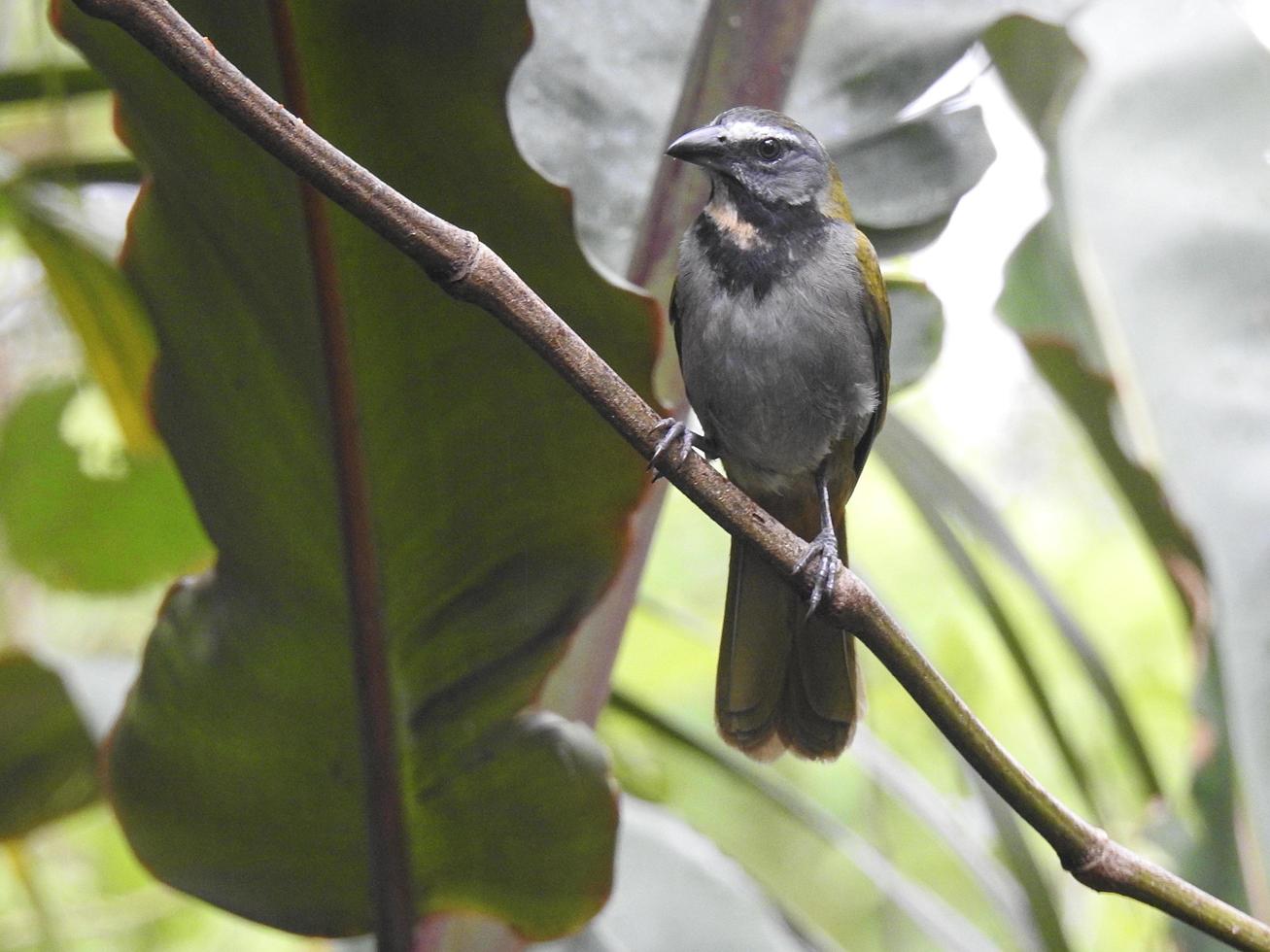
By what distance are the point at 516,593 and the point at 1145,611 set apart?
3510 millimetres

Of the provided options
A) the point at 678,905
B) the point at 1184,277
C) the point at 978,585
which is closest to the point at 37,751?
the point at 678,905

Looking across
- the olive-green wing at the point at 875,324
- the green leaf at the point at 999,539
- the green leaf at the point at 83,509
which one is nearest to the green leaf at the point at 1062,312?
the green leaf at the point at 999,539

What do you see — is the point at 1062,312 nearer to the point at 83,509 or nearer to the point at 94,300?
the point at 94,300

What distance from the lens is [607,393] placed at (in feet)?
3.44

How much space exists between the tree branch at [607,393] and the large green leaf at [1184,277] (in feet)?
2.87

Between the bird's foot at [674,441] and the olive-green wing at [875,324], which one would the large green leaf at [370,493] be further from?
the olive-green wing at [875,324]

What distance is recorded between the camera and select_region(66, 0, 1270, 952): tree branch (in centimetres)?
92

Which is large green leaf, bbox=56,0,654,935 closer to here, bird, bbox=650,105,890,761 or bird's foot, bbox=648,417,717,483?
bird's foot, bbox=648,417,717,483

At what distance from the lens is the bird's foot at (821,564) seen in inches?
50.6

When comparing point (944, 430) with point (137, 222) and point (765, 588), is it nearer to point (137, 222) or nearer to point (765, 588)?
point (765, 588)

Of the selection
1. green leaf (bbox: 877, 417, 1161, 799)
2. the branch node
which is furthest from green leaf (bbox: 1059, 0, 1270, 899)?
the branch node

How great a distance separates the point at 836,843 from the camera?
8.43ft

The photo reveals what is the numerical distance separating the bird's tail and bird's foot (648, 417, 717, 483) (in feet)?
0.82

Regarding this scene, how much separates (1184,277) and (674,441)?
137cm
